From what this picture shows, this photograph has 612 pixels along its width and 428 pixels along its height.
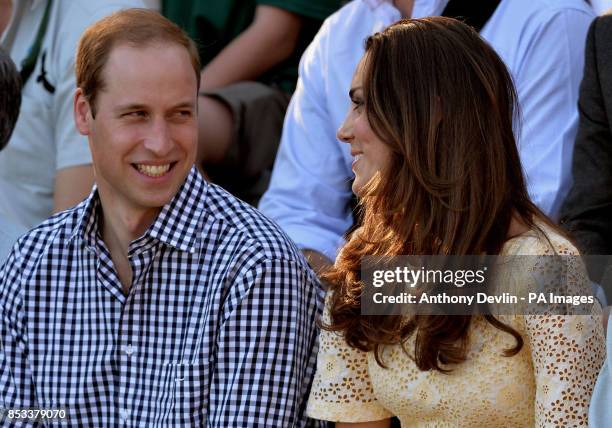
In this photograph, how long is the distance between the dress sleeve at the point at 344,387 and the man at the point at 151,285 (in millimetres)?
85

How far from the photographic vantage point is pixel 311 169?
11.5ft

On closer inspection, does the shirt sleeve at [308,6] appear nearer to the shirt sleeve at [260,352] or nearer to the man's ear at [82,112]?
the man's ear at [82,112]

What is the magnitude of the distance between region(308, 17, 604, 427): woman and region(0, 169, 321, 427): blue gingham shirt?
149 mm

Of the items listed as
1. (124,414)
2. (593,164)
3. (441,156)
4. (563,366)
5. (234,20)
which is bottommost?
(124,414)

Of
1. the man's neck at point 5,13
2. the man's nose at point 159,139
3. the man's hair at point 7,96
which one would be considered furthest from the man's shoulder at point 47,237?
the man's neck at point 5,13

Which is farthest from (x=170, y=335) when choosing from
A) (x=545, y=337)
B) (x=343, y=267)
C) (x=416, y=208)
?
(x=545, y=337)

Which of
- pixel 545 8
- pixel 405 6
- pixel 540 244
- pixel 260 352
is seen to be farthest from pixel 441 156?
pixel 405 6

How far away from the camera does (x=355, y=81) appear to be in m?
2.53

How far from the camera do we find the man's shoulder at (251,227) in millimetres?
2621

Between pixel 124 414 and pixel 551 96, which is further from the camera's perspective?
pixel 551 96

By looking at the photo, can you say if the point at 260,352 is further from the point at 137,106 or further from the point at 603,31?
the point at 603,31

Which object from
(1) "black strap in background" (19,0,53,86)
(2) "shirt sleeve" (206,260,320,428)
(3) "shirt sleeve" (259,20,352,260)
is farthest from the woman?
(1) "black strap in background" (19,0,53,86)

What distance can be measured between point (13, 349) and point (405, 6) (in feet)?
5.17

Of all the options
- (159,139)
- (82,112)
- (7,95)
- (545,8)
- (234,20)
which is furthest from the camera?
(234,20)
